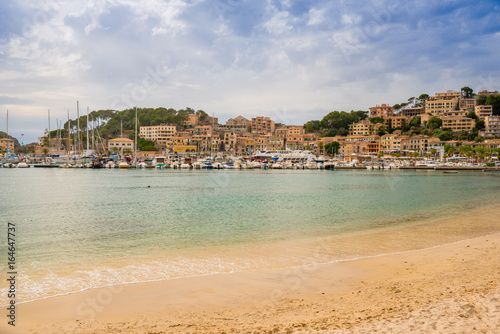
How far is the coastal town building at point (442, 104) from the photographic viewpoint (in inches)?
5234

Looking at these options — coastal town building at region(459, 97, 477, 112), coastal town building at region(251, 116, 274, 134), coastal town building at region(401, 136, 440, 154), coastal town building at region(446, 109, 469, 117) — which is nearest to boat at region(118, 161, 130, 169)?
coastal town building at region(251, 116, 274, 134)

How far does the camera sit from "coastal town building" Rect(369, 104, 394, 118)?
146 m

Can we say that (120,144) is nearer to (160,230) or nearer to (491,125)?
(160,230)

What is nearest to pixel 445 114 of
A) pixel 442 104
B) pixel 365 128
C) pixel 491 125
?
pixel 442 104

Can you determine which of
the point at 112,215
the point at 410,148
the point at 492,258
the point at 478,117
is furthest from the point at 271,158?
the point at 492,258

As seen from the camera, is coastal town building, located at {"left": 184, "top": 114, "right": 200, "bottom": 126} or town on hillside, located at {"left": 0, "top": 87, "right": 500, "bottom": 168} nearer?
town on hillside, located at {"left": 0, "top": 87, "right": 500, "bottom": 168}

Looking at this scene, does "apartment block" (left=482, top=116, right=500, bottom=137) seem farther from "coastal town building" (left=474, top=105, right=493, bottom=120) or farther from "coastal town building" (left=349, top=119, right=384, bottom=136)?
"coastal town building" (left=349, top=119, right=384, bottom=136)

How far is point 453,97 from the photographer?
137m

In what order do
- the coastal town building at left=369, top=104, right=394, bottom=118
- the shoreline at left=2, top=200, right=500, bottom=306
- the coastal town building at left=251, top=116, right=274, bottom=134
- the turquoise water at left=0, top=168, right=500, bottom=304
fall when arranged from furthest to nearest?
the coastal town building at left=251, top=116, right=274, bottom=134, the coastal town building at left=369, top=104, right=394, bottom=118, the shoreline at left=2, top=200, right=500, bottom=306, the turquoise water at left=0, top=168, right=500, bottom=304

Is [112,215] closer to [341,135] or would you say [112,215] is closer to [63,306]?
[63,306]

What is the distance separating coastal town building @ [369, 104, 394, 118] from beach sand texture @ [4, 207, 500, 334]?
148 m

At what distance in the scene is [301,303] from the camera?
626 centimetres

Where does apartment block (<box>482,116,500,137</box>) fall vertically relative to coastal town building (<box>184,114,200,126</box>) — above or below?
below

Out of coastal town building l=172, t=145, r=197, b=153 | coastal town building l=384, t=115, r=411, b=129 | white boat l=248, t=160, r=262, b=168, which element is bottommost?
white boat l=248, t=160, r=262, b=168
